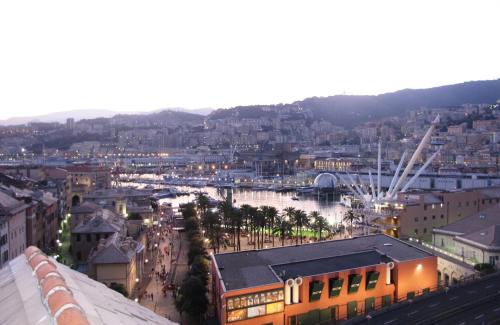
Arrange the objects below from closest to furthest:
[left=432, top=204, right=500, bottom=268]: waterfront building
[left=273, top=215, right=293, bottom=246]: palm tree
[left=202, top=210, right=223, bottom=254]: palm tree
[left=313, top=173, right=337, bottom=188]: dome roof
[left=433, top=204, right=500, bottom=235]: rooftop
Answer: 1. [left=432, top=204, right=500, bottom=268]: waterfront building
2. [left=433, top=204, right=500, bottom=235]: rooftop
3. [left=202, top=210, right=223, bottom=254]: palm tree
4. [left=273, top=215, right=293, bottom=246]: palm tree
5. [left=313, top=173, right=337, bottom=188]: dome roof

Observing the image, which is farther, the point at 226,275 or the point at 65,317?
the point at 226,275

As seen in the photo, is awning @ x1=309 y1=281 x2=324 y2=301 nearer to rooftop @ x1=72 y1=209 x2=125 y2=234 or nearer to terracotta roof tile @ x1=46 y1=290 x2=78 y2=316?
rooftop @ x1=72 y1=209 x2=125 y2=234

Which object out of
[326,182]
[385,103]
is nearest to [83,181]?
[326,182]

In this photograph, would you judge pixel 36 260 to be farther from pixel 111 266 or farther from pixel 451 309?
pixel 111 266

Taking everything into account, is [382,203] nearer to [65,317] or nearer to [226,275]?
[226,275]

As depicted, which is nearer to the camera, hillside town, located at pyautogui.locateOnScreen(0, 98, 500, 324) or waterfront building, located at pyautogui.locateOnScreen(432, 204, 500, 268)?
hillside town, located at pyautogui.locateOnScreen(0, 98, 500, 324)

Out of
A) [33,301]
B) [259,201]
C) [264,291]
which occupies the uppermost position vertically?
[33,301]

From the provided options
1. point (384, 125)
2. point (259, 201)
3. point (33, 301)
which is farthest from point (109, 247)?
point (384, 125)

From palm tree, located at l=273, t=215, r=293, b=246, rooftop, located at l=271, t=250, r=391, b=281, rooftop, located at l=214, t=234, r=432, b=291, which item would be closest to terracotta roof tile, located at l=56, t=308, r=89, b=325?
rooftop, located at l=214, t=234, r=432, b=291
